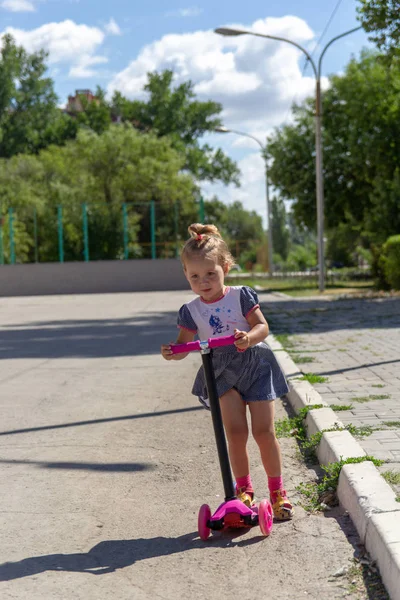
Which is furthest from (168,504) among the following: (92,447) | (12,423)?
(12,423)

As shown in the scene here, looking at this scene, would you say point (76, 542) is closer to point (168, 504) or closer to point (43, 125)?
point (168, 504)

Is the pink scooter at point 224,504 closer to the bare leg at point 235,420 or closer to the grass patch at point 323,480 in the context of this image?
the bare leg at point 235,420

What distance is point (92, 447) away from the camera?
6.15 meters

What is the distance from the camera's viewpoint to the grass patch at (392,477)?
437 centimetres

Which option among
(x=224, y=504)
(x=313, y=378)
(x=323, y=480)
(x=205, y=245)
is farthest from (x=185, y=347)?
(x=313, y=378)

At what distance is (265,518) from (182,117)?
68757 mm

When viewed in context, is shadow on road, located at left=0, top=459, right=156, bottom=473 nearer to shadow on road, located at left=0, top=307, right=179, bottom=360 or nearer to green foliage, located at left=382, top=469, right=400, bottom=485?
green foliage, located at left=382, top=469, right=400, bottom=485

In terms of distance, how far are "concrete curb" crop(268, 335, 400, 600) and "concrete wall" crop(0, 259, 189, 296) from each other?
1324 inches

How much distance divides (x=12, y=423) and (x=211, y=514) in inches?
131

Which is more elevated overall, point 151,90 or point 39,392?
point 151,90

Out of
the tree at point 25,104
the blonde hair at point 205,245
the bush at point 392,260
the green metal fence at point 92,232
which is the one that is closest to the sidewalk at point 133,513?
the blonde hair at point 205,245

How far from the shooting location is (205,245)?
4.18m

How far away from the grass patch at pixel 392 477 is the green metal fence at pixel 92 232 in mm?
35202

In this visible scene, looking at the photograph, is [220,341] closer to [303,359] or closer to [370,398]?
[370,398]
